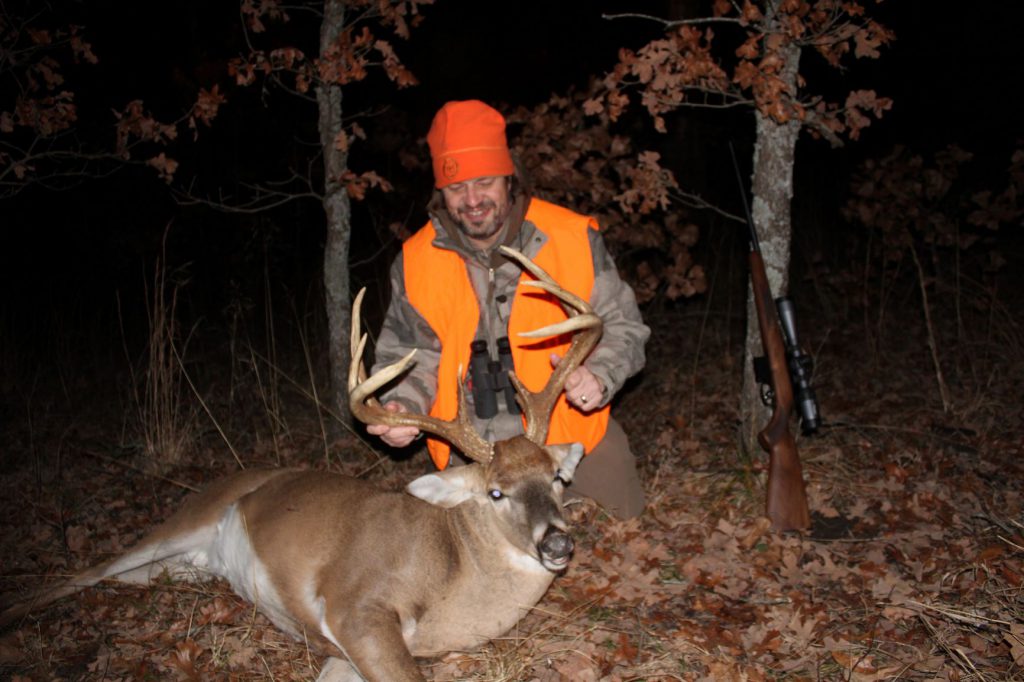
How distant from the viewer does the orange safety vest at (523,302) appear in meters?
4.62

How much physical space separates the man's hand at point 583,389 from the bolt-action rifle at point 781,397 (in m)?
1.13

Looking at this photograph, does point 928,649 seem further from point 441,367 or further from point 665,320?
point 665,320

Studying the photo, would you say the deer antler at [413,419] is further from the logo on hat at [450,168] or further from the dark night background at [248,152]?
the dark night background at [248,152]

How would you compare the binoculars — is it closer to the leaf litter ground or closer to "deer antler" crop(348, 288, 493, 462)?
"deer antler" crop(348, 288, 493, 462)

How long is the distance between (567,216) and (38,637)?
3533 mm

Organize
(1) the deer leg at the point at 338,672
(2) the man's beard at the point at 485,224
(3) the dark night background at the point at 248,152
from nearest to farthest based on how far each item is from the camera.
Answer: (1) the deer leg at the point at 338,672 < (2) the man's beard at the point at 485,224 < (3) the dark night background at the point at 248,152

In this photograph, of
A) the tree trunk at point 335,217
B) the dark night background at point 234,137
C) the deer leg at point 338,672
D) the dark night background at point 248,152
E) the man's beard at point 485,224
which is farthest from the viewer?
the dark night background at point 234,137

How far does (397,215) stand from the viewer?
1013 centimetres

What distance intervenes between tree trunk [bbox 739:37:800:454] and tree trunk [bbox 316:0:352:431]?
289 cm

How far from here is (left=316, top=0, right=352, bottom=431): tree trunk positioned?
18.9 feet

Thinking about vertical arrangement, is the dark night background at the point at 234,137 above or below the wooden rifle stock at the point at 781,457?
above

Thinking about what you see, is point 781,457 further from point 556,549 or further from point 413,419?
point 413,419

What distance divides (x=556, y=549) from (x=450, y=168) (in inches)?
86.0

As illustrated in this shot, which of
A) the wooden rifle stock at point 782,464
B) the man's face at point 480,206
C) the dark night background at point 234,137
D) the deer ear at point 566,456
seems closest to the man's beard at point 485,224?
the man's face at point 480,206
